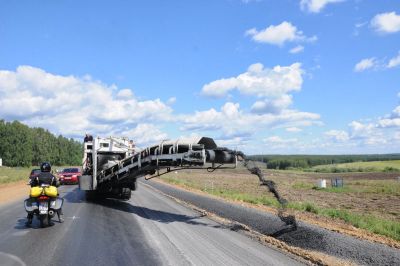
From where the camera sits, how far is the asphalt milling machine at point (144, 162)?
14.7m

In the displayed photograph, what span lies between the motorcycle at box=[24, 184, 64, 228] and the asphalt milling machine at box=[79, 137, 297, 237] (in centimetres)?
423

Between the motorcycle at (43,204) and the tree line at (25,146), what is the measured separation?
370ft

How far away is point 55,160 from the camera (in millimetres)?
149875

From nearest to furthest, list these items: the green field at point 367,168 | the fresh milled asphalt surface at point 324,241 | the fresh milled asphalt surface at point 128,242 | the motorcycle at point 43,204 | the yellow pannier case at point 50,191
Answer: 1. the fresh milled asphalt surface at point 128,242
2. the fresh milled asphalt surface at point 324,241
3. the motorcycle at point 43,204
4. the yellow pannier case at point 50,191
5. the green field at point 367,168

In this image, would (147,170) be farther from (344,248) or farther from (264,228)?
(344,248)

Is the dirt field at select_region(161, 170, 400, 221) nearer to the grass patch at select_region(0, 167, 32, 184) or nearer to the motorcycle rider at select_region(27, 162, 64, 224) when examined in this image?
the motorcycle rider at select_region(27, 162, 64, 224)

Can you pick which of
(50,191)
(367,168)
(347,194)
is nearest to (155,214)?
(50,191)

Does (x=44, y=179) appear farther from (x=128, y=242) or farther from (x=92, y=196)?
(x=92, y=196)

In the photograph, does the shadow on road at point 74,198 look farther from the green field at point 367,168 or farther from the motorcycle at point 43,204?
the green field at point 367,168

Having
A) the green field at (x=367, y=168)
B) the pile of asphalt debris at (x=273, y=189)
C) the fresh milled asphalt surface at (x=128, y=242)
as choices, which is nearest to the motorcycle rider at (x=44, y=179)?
the fresh milled asphalt surface at (x=128, y=242)

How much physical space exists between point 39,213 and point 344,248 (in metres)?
7.88

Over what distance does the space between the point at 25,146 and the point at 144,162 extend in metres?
111

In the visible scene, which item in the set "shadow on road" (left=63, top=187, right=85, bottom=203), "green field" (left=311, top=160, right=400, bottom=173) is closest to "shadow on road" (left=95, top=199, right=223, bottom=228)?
"shadow on road" (left=63, top=187, right=85, bottom=203)

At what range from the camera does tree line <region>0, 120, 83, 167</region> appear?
4641 inches
